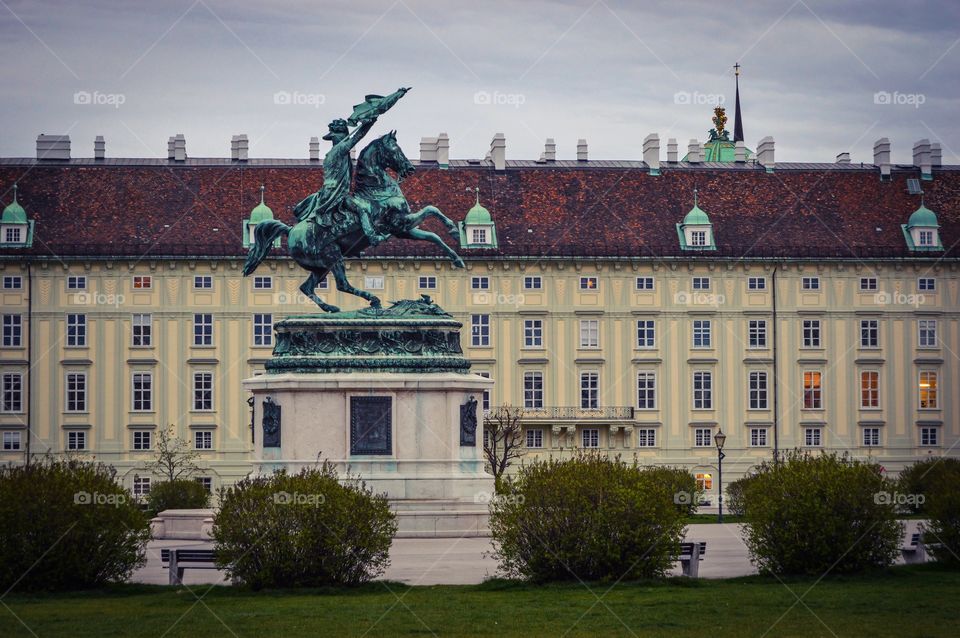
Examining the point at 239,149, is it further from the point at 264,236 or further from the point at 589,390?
the point at 264,236

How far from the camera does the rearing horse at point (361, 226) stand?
132ft

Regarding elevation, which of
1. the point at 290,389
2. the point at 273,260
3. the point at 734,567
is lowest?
the point at 734,567

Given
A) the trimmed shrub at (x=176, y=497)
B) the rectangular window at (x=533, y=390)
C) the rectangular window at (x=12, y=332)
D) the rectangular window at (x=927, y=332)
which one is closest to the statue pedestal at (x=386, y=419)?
the trimmed shrub at (x=176, y=497)

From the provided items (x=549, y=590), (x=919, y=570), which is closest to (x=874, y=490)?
(x=919, y=570)

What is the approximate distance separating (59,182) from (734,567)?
185 ft

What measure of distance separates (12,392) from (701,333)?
3049 cm

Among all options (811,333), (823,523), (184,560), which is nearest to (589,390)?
(811,333)

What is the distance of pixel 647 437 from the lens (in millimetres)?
82688

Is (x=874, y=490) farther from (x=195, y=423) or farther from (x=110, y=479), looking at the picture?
(x=195, y=423)

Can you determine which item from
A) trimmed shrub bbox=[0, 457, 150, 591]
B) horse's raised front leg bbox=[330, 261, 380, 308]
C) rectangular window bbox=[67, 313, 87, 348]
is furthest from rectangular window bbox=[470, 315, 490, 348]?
trimmed shrub bbox=[0, 457, 150, 591]

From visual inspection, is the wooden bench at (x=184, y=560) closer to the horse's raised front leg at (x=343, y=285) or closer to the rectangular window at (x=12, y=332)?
the horse's raised front leg at (x=343, y=285)

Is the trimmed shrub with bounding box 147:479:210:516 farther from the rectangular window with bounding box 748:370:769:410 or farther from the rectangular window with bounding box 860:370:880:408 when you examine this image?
the rectangular window with bounding box 860:370:880:408

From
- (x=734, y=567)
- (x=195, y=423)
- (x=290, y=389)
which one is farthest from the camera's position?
(x=195, y=423)

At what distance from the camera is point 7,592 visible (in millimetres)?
27719
